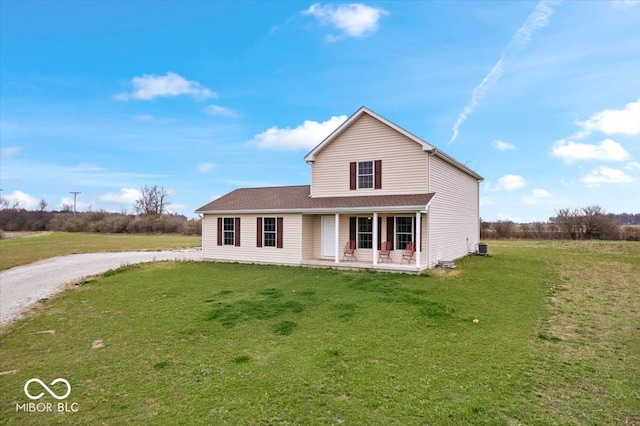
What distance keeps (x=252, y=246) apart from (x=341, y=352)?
11.9 m

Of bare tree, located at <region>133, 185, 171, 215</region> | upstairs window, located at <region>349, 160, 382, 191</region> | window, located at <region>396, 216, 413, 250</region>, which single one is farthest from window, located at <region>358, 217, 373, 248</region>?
bare tree, located at <region>133, 185, 171, 215</region>

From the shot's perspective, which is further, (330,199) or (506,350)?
(330,199)

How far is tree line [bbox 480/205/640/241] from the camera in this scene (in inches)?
1125

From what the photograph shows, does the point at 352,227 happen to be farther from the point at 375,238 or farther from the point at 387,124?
the point at 387,124

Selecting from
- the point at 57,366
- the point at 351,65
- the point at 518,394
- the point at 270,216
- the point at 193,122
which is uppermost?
the point at 351,65

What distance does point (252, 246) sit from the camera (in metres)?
17.5

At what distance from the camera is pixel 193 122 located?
26.0 meters

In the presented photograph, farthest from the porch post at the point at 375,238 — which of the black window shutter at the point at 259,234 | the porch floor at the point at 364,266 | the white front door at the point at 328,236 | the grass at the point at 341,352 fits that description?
the black window shutter at the point at 259,234

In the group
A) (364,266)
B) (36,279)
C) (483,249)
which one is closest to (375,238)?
(364,266)

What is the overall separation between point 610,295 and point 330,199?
1076 centimetres

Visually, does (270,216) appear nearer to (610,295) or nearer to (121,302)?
(121,302)

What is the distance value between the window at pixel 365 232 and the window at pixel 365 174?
1.61 m

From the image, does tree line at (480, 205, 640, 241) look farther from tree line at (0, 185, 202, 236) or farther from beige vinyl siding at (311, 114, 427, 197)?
tree line at (0, 185, 202, 236)

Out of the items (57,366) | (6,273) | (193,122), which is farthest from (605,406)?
(193,122)
